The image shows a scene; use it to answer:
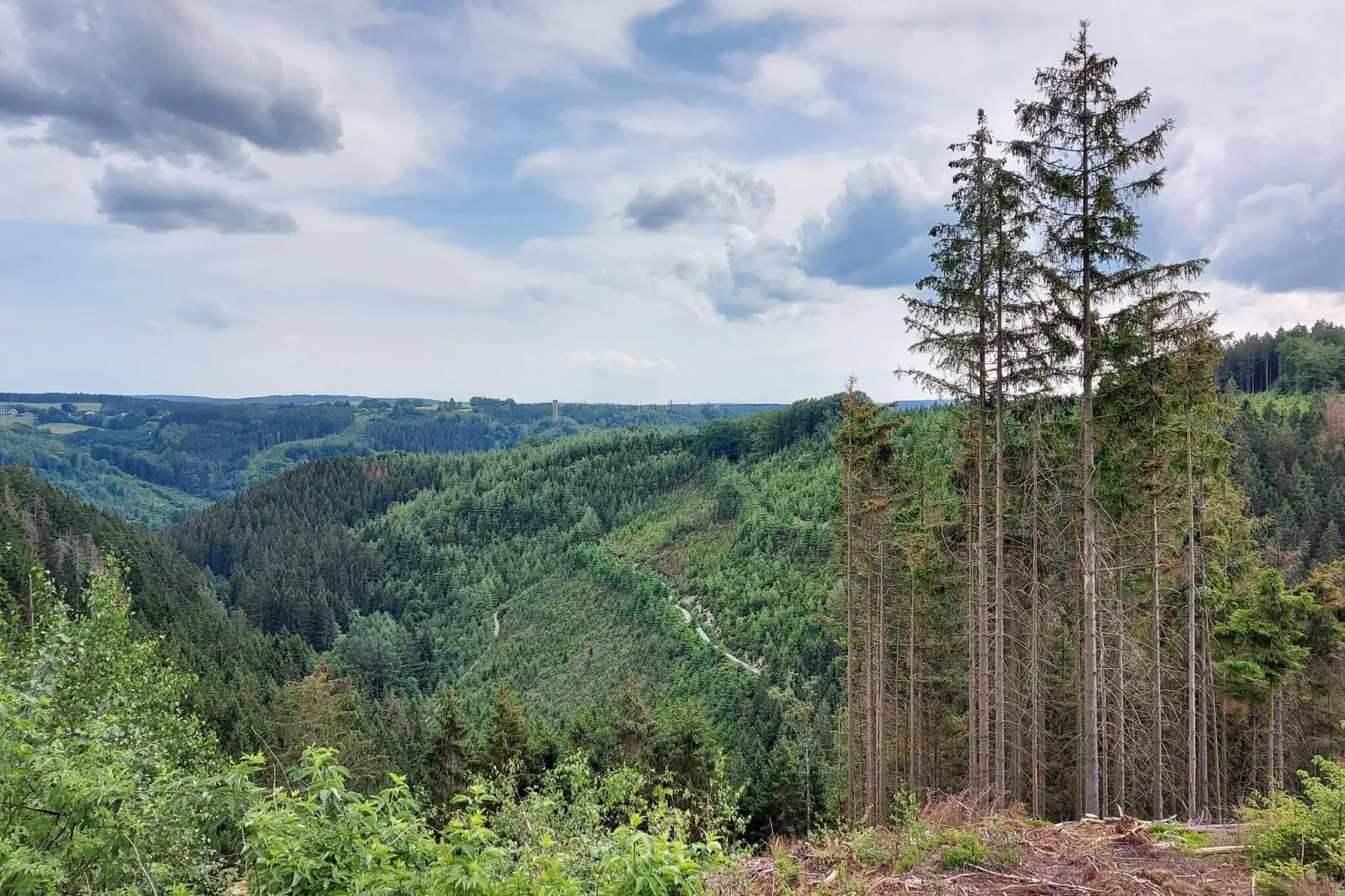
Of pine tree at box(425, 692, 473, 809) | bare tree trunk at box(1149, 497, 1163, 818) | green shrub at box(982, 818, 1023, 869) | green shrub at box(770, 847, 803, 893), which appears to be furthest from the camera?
pine tree at box(425, 692, 473, 809)

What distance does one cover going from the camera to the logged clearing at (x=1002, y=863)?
7691mm

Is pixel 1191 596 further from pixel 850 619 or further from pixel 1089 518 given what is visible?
pixel 850 619

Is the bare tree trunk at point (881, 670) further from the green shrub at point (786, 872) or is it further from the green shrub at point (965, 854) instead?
the green shrub at point (786, 872)

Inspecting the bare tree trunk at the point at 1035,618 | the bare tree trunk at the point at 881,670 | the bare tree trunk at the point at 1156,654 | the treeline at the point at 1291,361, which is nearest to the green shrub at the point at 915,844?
the bare tree trunk at the point at 1035,618

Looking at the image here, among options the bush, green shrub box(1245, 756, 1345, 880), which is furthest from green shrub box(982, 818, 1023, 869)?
the bush

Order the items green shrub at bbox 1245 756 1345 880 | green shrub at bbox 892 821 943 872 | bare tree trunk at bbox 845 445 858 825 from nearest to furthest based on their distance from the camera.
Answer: green shrub at bbox 1245 756 1345 880
green shrub at bbox 892 821 943 872
bare tree trunk at bbox 845 445 858 825

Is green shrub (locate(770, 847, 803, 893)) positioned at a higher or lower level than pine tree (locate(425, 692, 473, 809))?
higher

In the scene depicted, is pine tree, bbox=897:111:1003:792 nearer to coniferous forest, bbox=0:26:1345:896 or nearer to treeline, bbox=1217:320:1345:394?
coniferous forest, bbox=0:26:1345:896

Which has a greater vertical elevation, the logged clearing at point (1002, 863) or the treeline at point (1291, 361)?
the treeline at point (1291, 361)

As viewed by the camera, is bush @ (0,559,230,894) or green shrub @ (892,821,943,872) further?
green shrub @ (892,821,943,872)

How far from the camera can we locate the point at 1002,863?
8.36m

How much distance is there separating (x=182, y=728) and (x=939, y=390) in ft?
59.2

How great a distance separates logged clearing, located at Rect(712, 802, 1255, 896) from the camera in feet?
25.2

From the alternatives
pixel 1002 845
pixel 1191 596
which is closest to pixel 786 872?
pixel 1002 845
